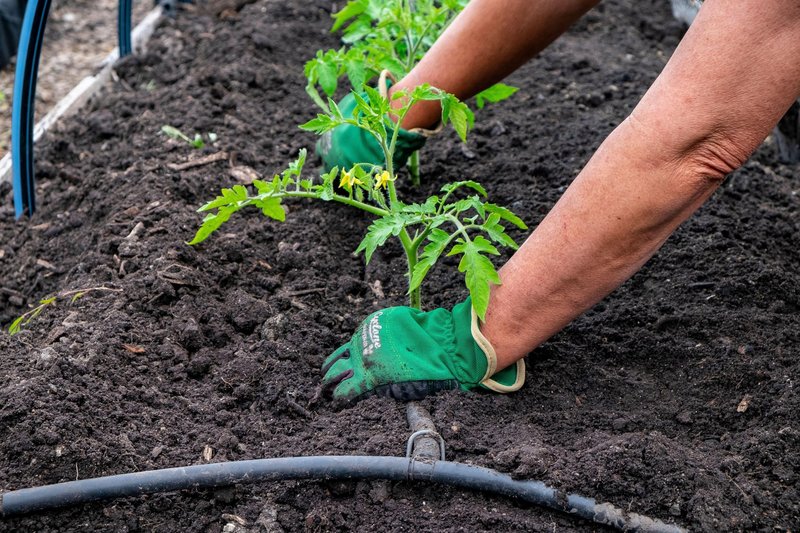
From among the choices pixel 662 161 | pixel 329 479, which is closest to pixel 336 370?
pixel 329 479

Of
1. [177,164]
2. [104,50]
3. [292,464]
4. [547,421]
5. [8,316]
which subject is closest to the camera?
[292,464]

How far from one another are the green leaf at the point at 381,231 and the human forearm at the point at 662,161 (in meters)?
0.29

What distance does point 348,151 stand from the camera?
2740 millimetres

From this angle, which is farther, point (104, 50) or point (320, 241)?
point (104, 50)

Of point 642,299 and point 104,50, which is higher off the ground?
point 642,299

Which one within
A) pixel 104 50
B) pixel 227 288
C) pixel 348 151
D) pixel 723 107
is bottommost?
pixel 104 50

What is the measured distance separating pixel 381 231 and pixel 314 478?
0.60m

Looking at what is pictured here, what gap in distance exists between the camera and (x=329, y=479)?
194 centimetres

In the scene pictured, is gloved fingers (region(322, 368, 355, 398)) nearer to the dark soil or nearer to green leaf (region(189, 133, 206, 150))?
the dark soil

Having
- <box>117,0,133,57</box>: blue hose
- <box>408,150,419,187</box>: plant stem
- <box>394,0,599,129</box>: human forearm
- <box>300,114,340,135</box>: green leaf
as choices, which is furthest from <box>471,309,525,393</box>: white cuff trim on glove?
<box>117,0,133,57</box>: blue hose

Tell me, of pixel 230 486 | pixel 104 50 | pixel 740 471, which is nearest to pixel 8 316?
pixel 230 486

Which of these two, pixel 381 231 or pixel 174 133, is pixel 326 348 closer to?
pixel 381 231

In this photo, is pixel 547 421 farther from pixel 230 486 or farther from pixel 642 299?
pixel 230 486

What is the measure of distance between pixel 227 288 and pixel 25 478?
894 mm
